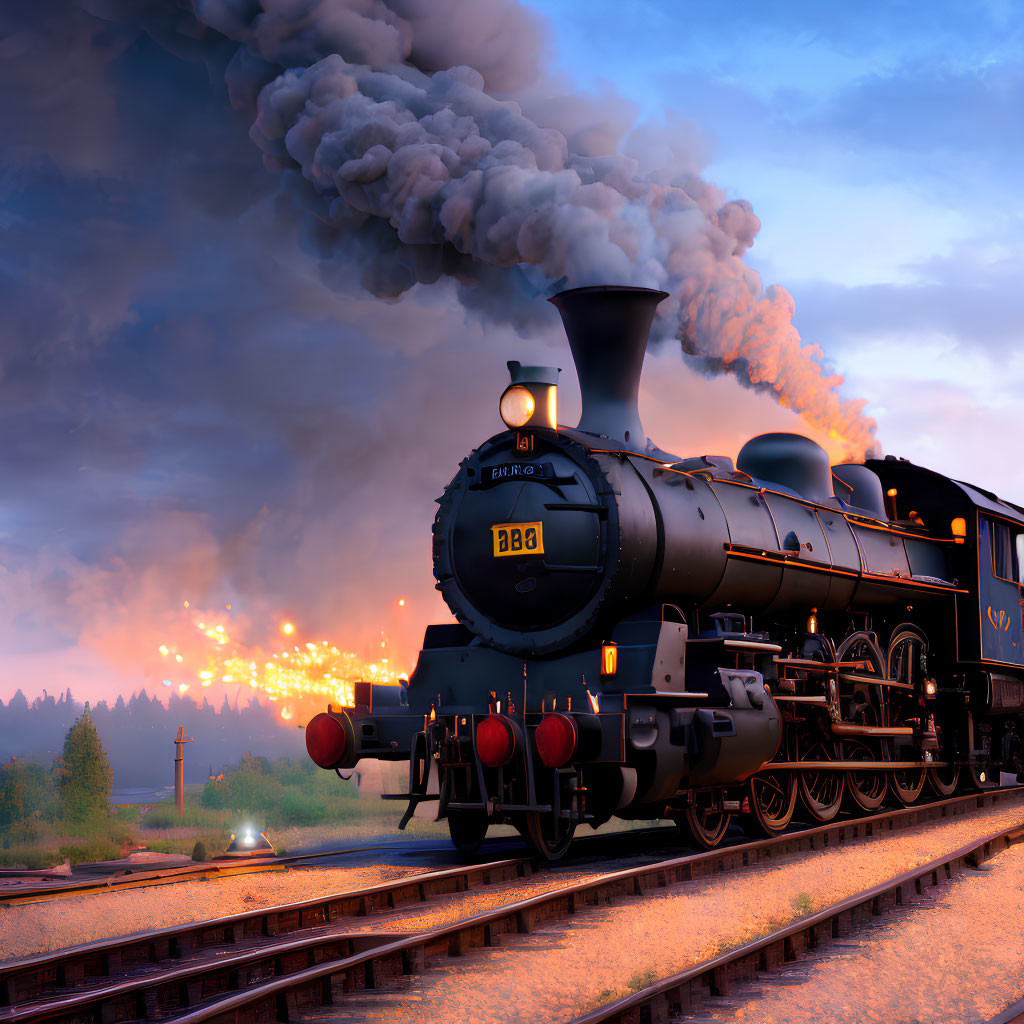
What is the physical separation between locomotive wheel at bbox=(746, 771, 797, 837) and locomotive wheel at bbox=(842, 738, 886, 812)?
3.74 feet

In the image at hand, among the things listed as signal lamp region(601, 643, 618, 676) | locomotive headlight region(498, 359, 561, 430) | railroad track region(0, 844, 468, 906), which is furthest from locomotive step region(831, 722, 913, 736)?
locomotive headlight region(498, 359, 561, 430)

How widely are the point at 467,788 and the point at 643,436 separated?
3234 mm

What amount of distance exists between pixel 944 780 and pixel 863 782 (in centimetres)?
265

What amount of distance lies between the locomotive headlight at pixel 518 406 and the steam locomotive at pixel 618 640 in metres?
0.01

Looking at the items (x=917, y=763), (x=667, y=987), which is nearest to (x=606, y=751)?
(x=667, y=987)

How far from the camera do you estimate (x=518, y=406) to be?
8.79 metres

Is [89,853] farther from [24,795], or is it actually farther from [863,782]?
[863,782]

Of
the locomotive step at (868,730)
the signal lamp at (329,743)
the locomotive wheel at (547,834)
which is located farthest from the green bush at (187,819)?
the locomotive step at (868,730)

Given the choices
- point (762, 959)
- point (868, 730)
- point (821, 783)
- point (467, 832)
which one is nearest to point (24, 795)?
point (467, 832)

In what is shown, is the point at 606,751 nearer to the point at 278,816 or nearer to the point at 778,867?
the point at 778,867

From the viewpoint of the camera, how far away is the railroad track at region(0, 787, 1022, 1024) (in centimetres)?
434

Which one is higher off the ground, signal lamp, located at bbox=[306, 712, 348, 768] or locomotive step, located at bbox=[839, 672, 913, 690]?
locomotive step, located at bbox=[839, 672, 913, 690]

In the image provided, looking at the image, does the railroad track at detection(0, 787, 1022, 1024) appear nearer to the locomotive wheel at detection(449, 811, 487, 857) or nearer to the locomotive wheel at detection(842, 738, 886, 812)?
the locomotive wheel at detection(449, 811, 487, 857)

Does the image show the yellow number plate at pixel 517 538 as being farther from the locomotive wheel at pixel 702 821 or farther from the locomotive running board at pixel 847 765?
the locomotive running board at pixel 847 765
